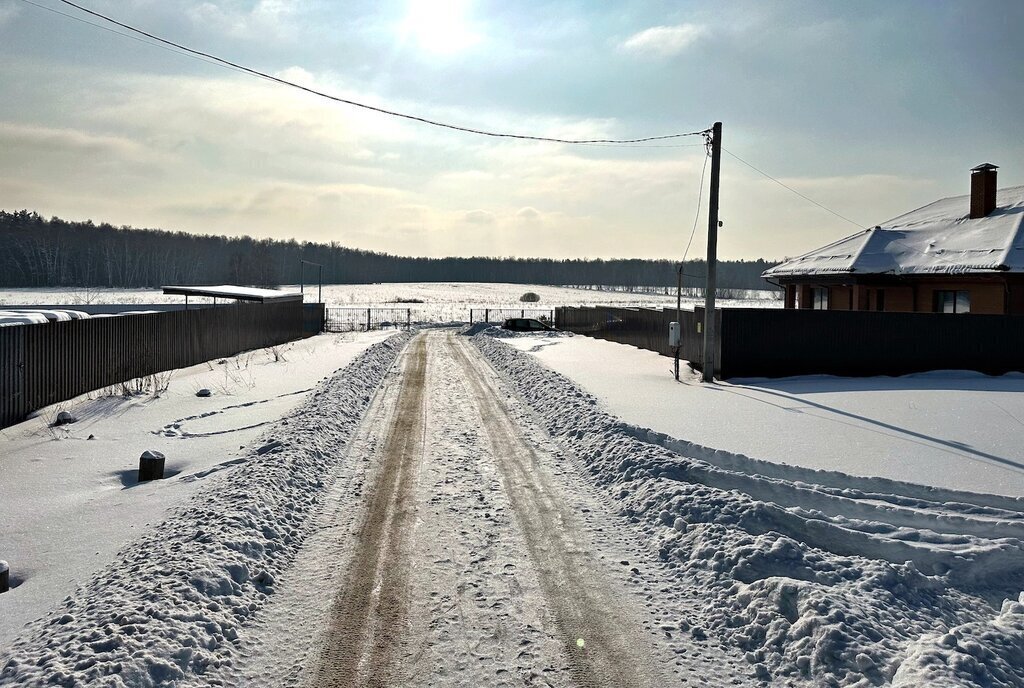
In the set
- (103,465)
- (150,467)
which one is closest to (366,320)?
(103,465)

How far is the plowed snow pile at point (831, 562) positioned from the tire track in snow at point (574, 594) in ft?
2.00

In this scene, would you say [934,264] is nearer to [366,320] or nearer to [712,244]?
[712,244]

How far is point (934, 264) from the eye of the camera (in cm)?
2559

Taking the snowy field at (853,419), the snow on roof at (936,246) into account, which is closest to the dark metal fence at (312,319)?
the snowy field at (853,419)

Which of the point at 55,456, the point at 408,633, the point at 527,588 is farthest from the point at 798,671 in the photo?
the point at 55,456

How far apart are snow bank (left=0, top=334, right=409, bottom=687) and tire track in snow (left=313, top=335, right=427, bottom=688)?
0.69m

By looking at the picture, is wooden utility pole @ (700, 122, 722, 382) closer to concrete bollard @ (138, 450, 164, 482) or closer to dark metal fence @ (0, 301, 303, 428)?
concrete bollard @ (138, 450, 164, 482)

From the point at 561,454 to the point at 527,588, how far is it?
16.0 ft

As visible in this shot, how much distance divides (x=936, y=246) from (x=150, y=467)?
28.8m

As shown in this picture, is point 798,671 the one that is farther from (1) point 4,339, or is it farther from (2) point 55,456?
(1) point 4,339

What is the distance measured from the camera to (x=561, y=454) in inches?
420

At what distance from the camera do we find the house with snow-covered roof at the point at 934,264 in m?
24.2

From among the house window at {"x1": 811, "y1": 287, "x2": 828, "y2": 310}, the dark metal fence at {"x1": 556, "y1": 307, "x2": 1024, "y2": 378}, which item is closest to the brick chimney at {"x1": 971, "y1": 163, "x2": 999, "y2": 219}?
the house window at {"x1": 811, "y1": 287, "x2": 828, "y2": 310}

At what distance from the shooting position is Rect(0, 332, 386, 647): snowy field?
20.5ft
